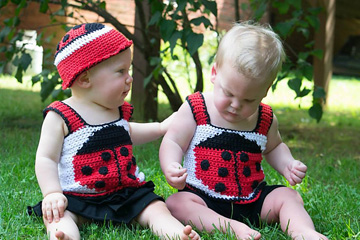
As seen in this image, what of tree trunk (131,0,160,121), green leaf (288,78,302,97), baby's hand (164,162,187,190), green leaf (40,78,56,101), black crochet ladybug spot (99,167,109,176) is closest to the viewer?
baby's hand (164,162,187,190)

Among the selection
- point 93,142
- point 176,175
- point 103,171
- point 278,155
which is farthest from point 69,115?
point 278,155

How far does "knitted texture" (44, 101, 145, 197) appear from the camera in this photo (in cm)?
216

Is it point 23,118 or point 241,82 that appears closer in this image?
point 241,82

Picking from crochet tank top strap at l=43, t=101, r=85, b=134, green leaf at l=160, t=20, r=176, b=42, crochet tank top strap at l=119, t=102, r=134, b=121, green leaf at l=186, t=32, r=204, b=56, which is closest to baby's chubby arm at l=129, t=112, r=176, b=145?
crochet tank top strap at l=119, t=102, r=134, b=121

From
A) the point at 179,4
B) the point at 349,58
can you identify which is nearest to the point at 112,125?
the point at 179,4

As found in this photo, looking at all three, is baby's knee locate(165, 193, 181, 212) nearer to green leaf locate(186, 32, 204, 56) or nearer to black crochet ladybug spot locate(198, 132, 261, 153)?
black crochet ladybug spot locate(198, 132, 261, 153)

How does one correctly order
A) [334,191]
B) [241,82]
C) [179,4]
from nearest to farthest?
[241,82] < [334,191] < [179,4]

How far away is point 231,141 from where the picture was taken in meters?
2.28

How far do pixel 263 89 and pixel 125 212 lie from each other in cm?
71

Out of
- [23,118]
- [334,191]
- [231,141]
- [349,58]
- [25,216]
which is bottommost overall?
[349,58]

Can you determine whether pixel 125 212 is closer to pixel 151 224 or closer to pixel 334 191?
pixel 151 224

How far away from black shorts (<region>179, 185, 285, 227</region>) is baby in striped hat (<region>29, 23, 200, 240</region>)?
185mm

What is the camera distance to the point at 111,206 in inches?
84.7

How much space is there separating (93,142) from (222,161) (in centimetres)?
51
